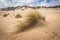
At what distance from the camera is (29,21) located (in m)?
4.59

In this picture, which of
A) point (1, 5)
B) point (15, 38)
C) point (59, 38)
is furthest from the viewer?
point (1, 5)

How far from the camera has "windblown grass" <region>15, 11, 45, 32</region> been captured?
4.42m

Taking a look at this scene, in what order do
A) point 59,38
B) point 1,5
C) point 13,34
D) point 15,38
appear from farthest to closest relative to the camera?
1. point 1,5
2. point 13,34
3. point 15,38
4. point 59,38

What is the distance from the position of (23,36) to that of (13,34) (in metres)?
0.42

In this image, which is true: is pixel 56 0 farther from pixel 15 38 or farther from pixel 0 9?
pixel 15 38

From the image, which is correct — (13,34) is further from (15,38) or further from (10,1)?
(10,1)

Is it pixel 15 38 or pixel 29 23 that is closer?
pixel 15 38

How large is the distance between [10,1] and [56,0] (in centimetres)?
242

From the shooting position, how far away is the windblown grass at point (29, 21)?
442 centimetres

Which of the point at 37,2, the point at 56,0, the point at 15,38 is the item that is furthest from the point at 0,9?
the point at 15,38

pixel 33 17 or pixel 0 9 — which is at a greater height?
pixel 33 17

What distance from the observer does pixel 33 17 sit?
4699 mm

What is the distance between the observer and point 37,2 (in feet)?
24.4

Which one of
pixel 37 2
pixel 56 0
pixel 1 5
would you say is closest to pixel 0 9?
pixel 1 5
